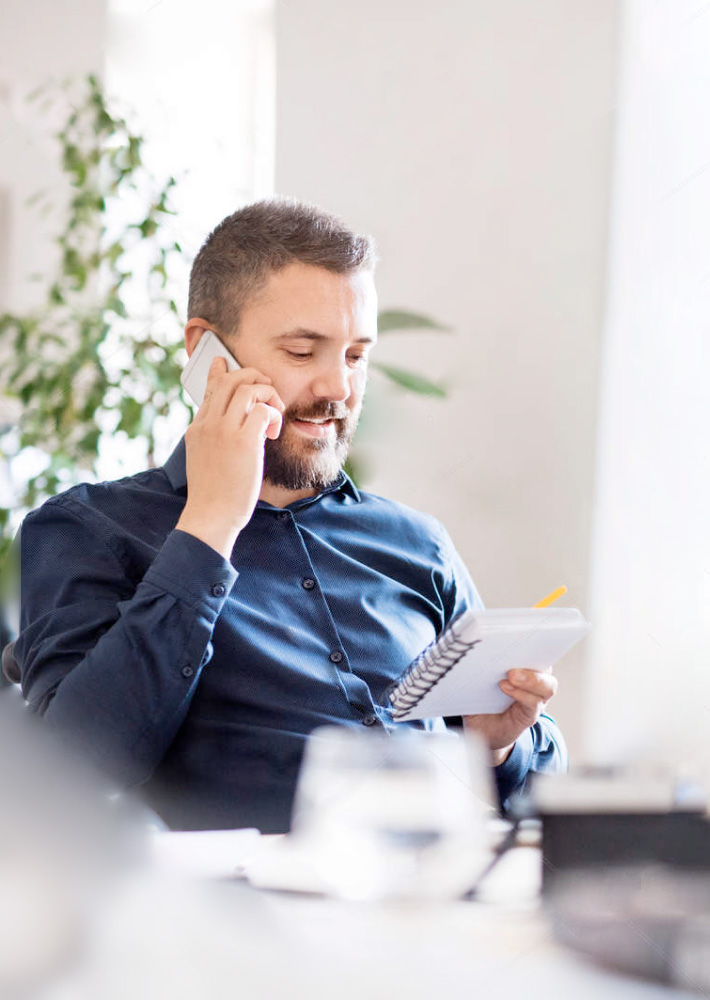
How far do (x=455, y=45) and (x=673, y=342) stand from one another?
0.39m

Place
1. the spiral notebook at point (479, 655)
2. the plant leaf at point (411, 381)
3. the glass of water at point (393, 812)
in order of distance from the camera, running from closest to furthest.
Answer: the glass of water at point (393, 812), the spiral notebook at point (479, 655), the plant leaf at point (411, 381)

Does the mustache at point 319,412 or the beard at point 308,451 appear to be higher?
the mustache at point 319,412

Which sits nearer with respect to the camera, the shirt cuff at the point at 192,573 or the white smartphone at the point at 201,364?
the shirt cuff at the point at 192,573

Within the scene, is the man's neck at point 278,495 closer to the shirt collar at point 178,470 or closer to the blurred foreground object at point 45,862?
the shirt collar at point 178,470

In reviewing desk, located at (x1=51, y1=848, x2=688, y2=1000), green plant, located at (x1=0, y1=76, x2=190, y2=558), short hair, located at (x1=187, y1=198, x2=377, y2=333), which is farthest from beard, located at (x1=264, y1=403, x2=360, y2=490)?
desk, located at (x1=51, y1=848, x2=688, y2=1000)

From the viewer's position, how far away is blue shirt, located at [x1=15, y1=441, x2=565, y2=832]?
0.63 metres

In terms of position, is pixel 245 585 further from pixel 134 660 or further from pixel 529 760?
pixel 529 760

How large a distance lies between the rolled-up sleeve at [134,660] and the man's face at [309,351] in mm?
179

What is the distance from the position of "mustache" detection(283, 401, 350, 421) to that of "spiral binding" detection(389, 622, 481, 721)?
25 cm

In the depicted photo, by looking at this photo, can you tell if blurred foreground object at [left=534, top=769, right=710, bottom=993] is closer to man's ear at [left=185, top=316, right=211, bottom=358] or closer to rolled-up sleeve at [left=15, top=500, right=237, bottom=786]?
rolled-up sleeve at [left=15, top=500, right=237, bottom=786]

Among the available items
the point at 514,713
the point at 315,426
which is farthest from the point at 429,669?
the point at 315,426

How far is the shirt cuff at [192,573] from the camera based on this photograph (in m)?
0.63

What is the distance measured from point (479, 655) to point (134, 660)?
0.23 meters

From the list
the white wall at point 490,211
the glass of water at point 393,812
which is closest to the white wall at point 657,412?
the white wall at point 490,211
